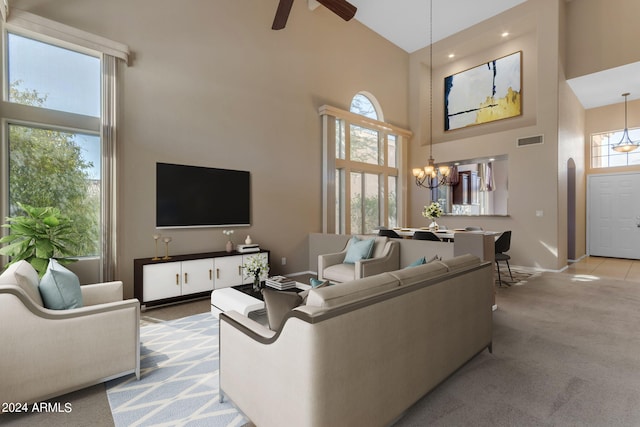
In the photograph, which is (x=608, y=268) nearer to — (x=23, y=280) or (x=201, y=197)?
(x=201, y=197)

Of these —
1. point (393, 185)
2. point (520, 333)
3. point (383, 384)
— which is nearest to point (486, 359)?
point (520, 333)

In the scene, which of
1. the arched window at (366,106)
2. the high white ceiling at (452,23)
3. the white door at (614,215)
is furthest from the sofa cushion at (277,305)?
the white door at (614,215)

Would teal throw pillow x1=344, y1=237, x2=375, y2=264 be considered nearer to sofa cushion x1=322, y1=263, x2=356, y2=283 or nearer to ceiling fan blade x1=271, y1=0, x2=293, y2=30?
sofa cushion x1=322, y1=263, x2=356, y2=283

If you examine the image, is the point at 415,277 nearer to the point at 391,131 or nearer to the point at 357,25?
the point at 391,131

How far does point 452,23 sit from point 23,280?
8.70 m

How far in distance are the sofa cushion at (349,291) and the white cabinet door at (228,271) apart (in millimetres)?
3269

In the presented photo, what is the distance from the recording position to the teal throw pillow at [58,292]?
2.08m

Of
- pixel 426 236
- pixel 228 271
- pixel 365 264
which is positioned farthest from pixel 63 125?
pixel 426 236

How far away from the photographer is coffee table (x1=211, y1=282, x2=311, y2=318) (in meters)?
2.77

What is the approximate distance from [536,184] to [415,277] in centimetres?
595

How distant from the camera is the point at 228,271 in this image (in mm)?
4547

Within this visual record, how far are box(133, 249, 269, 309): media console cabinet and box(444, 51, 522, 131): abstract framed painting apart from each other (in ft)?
21.3

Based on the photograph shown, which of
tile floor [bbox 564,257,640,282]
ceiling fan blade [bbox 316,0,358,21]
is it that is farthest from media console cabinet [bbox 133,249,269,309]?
tile floor [bbox 564,257,640,282]

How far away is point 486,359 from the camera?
2572 millimetres
